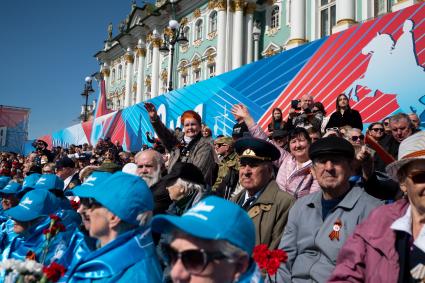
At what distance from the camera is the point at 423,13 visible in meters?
7.88

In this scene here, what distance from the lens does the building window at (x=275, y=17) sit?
25.4 meters

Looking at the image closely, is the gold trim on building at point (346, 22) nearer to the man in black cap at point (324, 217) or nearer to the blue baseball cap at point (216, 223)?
the man in black cap at point (324, 217)

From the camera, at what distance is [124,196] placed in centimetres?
258

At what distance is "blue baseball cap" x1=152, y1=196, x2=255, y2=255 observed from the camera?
1734 millimetres

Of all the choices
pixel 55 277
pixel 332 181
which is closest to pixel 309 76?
pixel 332 181

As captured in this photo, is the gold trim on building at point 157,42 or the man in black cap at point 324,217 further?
the gold trim on building at point 157,42

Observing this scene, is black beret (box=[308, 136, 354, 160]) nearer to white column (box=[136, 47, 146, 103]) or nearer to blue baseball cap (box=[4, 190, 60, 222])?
blue baseball cap (box=[4, 190, 60, 222])

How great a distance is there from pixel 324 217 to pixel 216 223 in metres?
1.67

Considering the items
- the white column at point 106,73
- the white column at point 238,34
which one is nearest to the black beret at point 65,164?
the white column at point 238,34

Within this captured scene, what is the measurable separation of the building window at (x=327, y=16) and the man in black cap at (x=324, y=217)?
18.7 m

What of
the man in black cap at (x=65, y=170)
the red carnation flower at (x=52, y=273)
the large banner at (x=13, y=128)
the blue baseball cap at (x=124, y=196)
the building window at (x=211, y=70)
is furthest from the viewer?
the large banner at (x=13, y=128)

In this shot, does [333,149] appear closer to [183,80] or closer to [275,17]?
[275,17]

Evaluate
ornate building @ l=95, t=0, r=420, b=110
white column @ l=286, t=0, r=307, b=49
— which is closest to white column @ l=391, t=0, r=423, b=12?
ornate building @ l=95, t=0, r=420, b=110

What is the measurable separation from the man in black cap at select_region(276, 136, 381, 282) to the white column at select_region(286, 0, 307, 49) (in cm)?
1817
